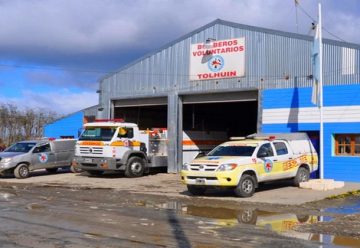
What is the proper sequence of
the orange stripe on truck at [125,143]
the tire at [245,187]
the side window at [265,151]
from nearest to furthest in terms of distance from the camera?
the tire at [245,187], the side window at [265,151], the orange stripe on truck at [125,143]

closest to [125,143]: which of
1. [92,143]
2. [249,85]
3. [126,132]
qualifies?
[126,132]

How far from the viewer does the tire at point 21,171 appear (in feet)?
82.8

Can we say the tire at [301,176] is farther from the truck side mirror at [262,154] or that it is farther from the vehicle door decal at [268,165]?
the truck side mirror at [262,154]

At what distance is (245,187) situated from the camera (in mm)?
17125

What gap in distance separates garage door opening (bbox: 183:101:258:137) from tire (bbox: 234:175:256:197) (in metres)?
13.8

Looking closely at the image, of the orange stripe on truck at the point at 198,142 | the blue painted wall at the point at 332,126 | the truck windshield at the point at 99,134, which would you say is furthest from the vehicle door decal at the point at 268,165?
the orange stripe on truck at the point at 198,142

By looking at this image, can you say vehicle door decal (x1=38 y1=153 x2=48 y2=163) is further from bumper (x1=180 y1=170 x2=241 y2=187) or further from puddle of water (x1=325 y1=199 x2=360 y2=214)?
puddle of water (x1=325 y1=199 x2=360 y2=214)

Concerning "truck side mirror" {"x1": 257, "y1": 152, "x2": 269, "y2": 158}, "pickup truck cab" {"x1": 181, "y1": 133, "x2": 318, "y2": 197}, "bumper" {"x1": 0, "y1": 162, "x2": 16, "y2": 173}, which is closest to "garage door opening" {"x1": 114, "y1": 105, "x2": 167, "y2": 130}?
"bumper" {"x1": 0, "y1": 162, "x2": 16, "y2": 173}

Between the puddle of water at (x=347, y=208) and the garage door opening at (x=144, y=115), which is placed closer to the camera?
the puddle of water at (x=347, y=208)

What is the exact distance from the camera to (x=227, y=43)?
26500 mm

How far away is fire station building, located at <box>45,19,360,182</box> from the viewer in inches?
893

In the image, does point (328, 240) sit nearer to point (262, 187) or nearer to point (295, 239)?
point (295, 239)

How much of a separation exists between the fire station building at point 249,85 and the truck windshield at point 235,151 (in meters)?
6.36

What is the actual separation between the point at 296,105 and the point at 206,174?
873 centimetres
